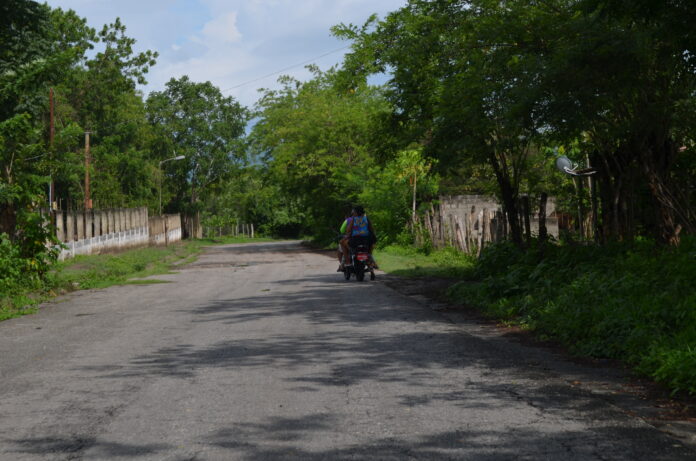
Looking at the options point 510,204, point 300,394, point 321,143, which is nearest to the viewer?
point 300,394

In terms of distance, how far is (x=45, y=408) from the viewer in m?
6.31

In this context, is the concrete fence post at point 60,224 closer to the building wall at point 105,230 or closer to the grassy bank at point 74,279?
the building wall at point 105,230

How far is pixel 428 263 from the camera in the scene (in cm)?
2544

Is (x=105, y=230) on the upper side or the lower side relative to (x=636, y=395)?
upper

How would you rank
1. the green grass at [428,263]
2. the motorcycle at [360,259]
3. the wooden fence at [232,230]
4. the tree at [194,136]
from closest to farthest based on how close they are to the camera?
the motorcycle at [360,259] < the green grass at [428,263] < the tree at [194,136] < the wooden fence at [232,230]

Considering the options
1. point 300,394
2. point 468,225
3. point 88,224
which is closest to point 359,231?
point 468,225

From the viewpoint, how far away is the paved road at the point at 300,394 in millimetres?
5039

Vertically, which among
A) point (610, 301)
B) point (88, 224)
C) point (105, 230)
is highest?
point (88, 224)

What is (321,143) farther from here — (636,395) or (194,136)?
(636,395)

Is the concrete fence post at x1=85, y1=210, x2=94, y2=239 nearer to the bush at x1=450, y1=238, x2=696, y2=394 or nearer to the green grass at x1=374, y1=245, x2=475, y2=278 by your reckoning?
the green grass at x1=374, y1=245, x2=475, y2=278

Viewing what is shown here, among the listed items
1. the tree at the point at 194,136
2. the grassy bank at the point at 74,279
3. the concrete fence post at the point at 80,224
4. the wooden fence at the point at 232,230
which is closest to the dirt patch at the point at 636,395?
the grassy bank at the point at 74,279

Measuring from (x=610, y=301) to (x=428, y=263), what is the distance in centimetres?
1588

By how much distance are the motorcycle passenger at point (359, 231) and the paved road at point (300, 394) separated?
723 centimetres

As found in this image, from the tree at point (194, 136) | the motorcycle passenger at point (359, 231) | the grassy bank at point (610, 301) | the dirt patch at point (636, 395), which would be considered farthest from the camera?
the tree at point (194, 136)
